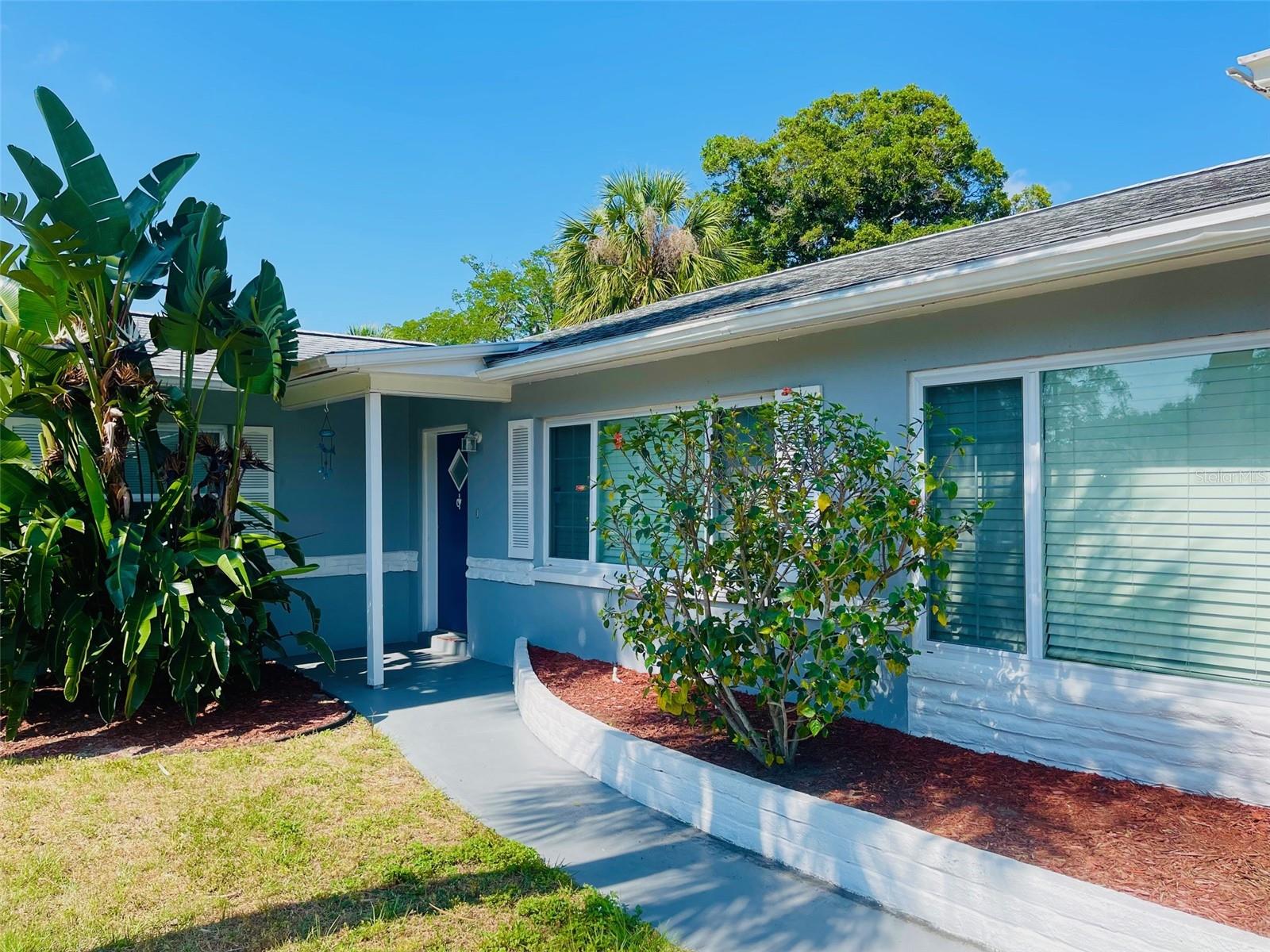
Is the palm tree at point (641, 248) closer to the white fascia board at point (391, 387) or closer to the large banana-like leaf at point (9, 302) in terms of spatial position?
the white fascia board at point (391, 387)

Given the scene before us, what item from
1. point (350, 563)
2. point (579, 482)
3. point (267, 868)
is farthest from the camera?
point (350, 563)

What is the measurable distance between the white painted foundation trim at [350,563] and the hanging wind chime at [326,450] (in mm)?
969

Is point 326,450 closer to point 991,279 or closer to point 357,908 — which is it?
point 357,908

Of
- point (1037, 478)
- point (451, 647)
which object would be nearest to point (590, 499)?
point (451, 647)

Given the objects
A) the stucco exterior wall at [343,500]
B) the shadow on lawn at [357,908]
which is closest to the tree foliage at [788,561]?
the shadow on lawn at [357,908]

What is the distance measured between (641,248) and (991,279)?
16.5 m

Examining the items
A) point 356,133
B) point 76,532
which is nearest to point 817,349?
point 76,532

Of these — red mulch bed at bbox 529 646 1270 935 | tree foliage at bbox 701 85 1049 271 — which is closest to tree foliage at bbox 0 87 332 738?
red mulch bed at bbox 529 646 1270 935

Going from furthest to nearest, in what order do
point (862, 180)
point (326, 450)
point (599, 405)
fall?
point (862, 180)
point (326, 450)
point (599, 405)

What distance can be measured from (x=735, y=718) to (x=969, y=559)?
1.79 meters

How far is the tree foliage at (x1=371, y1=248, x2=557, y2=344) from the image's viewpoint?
113 ft

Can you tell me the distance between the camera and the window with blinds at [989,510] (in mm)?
5027

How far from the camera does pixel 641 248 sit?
66.3 ft

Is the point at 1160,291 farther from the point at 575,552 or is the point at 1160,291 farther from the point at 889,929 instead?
the point at 575,552
